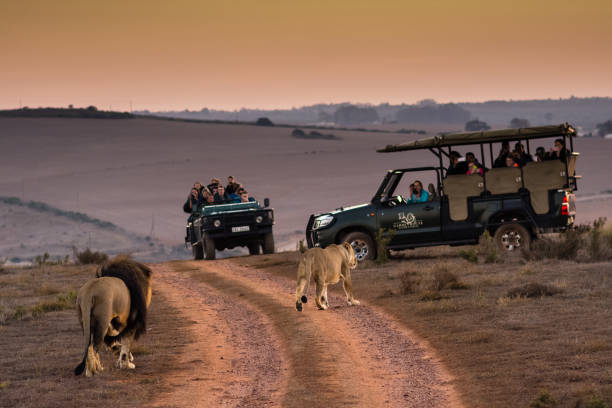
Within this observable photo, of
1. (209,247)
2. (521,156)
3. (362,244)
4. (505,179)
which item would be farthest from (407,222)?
(209,247)

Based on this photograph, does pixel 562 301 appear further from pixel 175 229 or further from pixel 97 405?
pixel 175 229

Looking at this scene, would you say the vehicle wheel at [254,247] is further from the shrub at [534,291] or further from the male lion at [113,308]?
the male lion at [113,308]

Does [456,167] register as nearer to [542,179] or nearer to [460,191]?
[460,191]

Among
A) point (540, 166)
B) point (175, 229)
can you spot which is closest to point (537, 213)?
point (540, 166)

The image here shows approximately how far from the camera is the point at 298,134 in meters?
160

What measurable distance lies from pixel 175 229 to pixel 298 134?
67.3 m

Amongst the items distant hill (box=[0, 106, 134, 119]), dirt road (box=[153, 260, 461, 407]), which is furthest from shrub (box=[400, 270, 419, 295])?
distant hill (box=[0, 106, 134, 119])

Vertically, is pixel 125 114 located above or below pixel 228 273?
above

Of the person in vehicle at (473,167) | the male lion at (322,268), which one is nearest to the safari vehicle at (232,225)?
the person in vehicle at (473,167)

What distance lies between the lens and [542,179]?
21.2 metres

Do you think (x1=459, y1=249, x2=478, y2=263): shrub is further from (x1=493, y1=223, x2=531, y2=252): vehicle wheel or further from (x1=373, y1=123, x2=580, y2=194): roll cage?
(x1=373, y1=123, x2=580, y2=194): roll cage

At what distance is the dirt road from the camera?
955 centimetres

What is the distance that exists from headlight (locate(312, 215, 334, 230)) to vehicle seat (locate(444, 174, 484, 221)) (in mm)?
2703

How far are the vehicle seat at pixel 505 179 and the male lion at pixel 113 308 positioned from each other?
39.4ft
